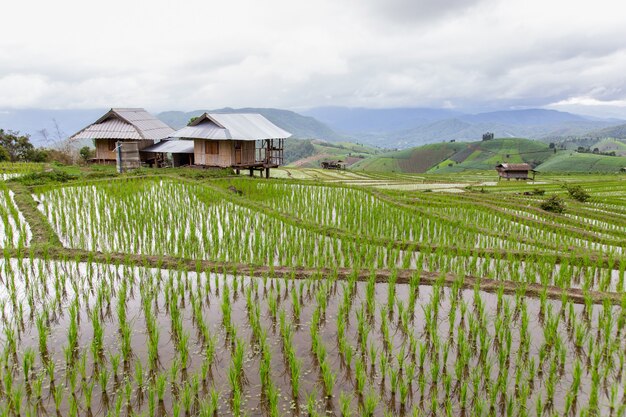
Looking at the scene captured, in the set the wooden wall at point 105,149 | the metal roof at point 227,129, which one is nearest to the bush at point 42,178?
the metal roof at point 227,129

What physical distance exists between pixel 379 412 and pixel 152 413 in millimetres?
1679

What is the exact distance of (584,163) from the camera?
224 ft

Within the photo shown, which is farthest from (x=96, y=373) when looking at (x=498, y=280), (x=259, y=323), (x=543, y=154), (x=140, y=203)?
(x=543, y=154)

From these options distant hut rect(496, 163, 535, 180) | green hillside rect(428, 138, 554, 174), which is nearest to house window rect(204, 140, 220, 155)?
distant hut rect(496, 163, 535, 180)

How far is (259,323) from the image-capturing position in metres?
4.60

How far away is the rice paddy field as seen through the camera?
3455mm

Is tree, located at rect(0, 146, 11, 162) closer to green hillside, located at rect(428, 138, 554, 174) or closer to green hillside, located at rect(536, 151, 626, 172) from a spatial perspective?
green hillside, located at rect(536, 151, 626, 172)

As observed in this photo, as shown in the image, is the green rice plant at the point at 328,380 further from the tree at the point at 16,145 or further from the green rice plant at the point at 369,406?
the tree at the point at 16,145

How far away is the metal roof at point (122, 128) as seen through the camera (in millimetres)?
21609

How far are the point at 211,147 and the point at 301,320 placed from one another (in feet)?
52.9

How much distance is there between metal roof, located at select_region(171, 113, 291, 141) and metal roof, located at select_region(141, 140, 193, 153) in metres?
1.81

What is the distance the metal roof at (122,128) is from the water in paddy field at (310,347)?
17.3 metres

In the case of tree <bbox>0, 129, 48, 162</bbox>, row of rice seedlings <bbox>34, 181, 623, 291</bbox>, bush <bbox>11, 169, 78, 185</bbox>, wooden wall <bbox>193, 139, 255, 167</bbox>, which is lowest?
row of rice seedlings <bbox>34, 181, 623, 291</bbox>

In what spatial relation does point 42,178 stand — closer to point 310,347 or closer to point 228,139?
point 228,139
